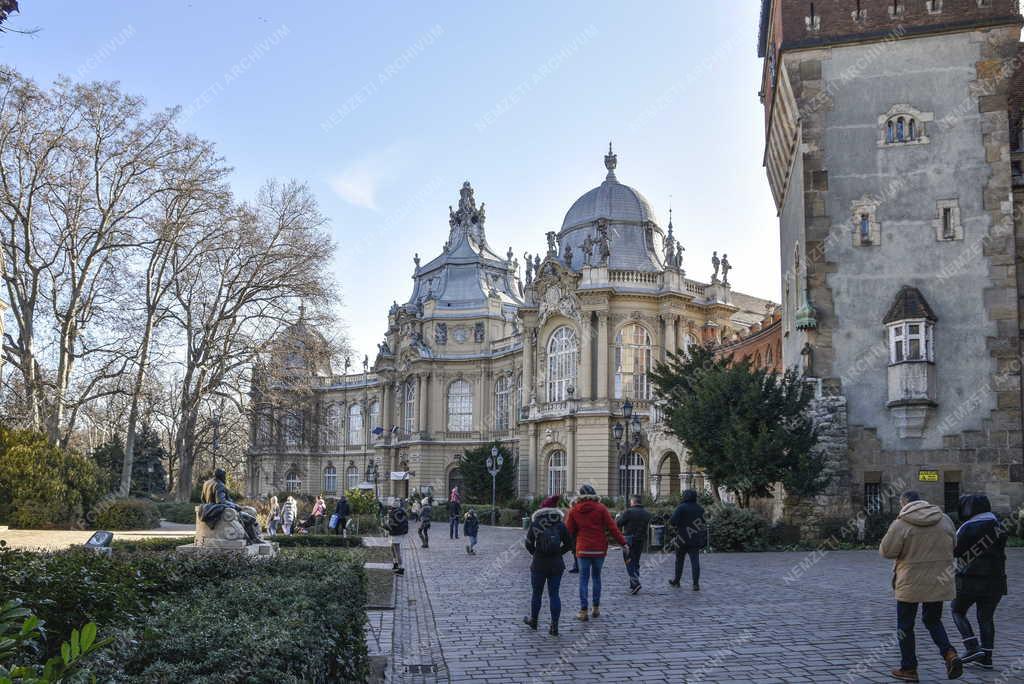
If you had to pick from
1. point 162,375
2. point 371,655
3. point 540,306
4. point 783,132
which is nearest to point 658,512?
point 783,132

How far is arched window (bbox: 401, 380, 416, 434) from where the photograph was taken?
69.8 meters

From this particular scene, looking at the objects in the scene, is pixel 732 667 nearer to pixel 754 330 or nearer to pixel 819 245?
pixel 819 245

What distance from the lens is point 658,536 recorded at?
73.5ft

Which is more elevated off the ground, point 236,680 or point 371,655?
point 236,680

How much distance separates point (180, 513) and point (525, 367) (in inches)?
912

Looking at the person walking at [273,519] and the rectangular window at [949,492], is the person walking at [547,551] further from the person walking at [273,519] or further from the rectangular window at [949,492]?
the person walking at [273,519]

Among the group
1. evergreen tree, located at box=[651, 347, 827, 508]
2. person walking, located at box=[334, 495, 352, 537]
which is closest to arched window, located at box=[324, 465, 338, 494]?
person walking, located at box=[334, 495, 352, 537]

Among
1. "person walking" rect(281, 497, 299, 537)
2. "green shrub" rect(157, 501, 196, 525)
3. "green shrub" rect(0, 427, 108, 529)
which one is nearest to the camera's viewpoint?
"green shrub" rect(0, 427, 108, 529)

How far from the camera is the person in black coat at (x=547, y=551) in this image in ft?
34.8

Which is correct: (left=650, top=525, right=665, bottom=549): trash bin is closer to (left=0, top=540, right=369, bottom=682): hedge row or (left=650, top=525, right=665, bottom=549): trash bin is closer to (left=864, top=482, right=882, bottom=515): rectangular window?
(left=864, top=482, right=882, bottom=515): rectangular window

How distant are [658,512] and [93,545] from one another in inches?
578

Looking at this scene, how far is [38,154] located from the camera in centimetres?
2930

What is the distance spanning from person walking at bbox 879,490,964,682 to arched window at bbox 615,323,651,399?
4131 centimetres

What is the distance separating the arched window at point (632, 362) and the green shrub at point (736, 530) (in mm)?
26619
